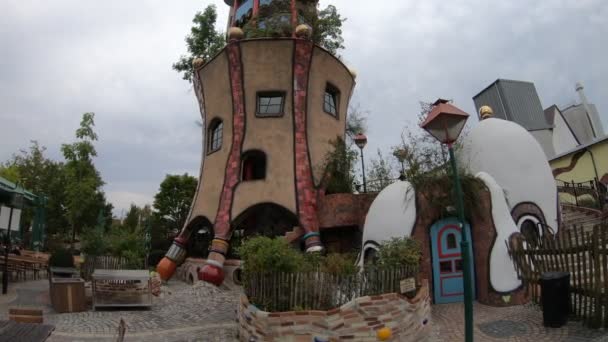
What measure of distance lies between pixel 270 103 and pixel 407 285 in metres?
9.53

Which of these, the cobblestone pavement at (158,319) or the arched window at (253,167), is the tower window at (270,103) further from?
the cobblestone pavement at (158,319)

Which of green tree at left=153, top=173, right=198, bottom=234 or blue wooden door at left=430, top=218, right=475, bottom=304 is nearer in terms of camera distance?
blue wooden door at left=430, top=218, right=475, bottom=304

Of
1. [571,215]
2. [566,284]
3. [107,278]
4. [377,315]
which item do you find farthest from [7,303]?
[571,215]

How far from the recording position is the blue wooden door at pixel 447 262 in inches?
348

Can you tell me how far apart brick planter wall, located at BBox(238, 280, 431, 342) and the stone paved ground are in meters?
0.88

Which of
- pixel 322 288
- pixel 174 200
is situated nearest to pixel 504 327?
pixel 322 288

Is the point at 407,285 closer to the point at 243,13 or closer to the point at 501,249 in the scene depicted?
the point at 501,249

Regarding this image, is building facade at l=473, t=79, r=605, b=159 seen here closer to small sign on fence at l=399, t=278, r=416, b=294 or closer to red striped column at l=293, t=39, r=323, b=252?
red striped column at l=293, t=39, r=323, b=252

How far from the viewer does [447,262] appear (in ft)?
29.5

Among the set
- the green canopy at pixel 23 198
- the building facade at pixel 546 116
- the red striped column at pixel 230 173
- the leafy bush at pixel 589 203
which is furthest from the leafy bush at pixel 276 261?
the building facade at pixel 546 116

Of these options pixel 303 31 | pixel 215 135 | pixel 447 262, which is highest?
pixel 303 31

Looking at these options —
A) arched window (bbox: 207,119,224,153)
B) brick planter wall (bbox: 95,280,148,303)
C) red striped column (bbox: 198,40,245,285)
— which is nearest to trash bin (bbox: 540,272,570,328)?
brick planter wall (bbox: 95,280,148,303)

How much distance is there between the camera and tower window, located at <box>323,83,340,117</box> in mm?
15802

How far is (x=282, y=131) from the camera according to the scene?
1417 centimetres
